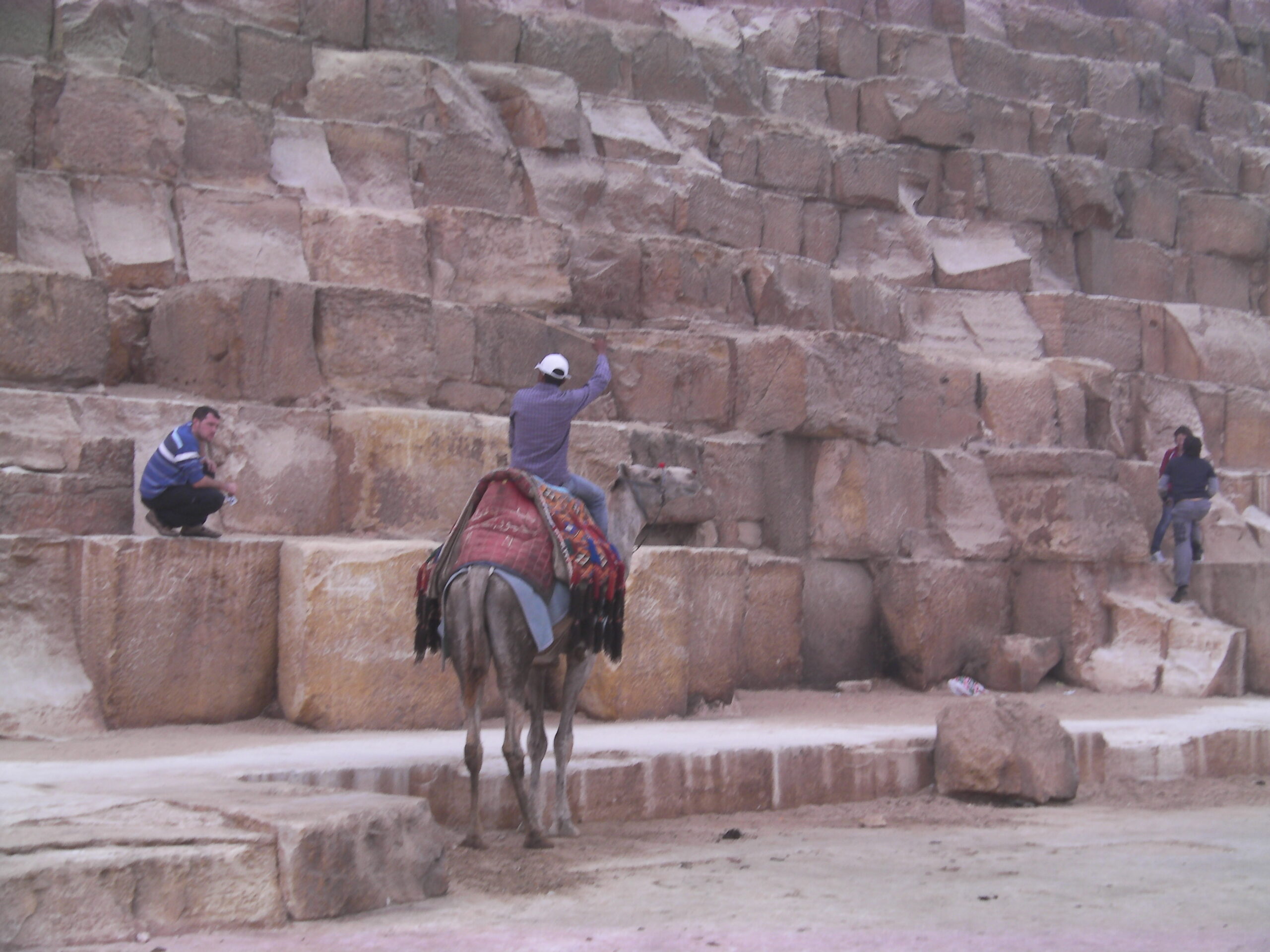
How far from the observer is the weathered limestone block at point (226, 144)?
11.3 meters

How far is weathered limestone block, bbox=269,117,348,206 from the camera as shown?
452 inches

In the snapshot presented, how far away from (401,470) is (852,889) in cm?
467

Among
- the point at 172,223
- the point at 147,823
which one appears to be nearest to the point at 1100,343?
the point at 172,223

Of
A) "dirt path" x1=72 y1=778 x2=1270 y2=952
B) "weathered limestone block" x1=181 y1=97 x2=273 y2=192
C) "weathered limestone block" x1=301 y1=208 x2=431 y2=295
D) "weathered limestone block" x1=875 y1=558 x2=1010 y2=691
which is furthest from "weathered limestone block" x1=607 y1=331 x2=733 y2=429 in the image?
"dirt path" x1=72 y1=778 x2=1270 y2=952

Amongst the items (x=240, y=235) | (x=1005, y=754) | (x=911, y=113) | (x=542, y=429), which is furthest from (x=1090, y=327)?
(x=542, y=429)

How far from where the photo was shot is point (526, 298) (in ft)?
37.4

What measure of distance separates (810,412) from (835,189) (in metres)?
Result: 4.36

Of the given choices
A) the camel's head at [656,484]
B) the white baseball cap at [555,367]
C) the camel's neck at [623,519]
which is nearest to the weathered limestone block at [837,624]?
the camel's head at [656,484]

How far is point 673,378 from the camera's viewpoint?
1158cm

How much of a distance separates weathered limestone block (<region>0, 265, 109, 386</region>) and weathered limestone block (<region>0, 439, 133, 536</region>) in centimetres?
96

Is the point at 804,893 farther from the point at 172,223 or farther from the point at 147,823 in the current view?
the point at 172,223

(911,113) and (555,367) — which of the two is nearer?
(555,367)

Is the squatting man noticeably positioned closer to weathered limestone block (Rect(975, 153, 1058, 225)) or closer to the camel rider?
the camel rider

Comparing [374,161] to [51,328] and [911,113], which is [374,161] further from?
[911,113]
